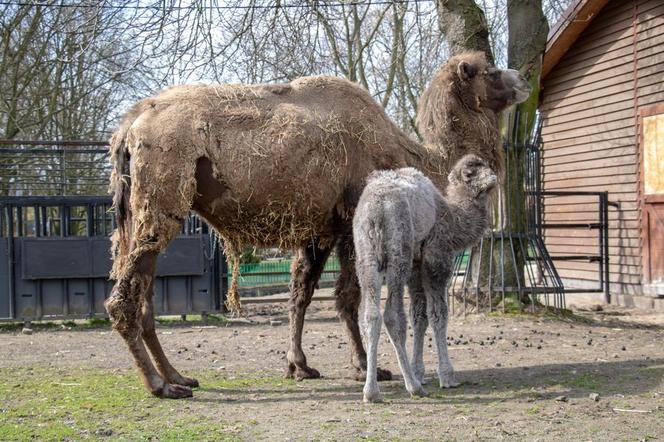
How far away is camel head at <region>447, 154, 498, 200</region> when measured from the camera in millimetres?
6336

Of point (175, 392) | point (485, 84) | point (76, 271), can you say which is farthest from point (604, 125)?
point (175, 392)

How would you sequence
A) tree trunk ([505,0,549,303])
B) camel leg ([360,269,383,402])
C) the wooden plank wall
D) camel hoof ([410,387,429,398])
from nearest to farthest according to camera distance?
camel leg ([360,269,383,402]) → camel hoof ([410,387,429,398]) → tree trunk ([505,0,549,303]) → the wooden plank wall

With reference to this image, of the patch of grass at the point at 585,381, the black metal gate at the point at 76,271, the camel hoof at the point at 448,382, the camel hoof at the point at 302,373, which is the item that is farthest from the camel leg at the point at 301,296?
the black metal gate at the point at 76,271

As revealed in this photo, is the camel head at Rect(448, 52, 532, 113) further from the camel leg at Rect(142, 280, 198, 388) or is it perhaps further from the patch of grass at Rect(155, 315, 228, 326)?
the patch of grass at Rect(155, 315, 228, 326)

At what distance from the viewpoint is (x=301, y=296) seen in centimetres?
714

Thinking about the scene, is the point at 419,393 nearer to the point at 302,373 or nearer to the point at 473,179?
the point at 302,373

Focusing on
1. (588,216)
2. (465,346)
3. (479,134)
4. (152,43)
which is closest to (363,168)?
(479,134)

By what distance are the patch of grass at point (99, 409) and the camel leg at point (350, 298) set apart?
0.67 meters

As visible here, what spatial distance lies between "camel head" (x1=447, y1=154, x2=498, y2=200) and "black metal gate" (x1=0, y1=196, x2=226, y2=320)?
5.66m

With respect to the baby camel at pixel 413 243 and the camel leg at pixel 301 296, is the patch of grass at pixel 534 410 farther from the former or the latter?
the camel leg at pixel 301 296

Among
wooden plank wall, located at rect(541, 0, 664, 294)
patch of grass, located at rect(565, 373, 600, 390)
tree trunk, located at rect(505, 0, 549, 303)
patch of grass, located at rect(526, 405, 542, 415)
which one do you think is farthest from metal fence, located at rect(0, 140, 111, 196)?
wooden plank wall, located at rect(541, 0, 664, 294)

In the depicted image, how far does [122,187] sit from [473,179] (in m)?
3.00

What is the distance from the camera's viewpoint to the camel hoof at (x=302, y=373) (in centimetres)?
688

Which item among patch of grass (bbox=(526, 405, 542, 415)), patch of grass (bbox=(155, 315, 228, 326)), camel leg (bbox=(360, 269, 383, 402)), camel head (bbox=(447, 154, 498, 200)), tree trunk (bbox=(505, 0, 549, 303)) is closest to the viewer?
patch of grass (bbox=(526, 405, 542, 415))
